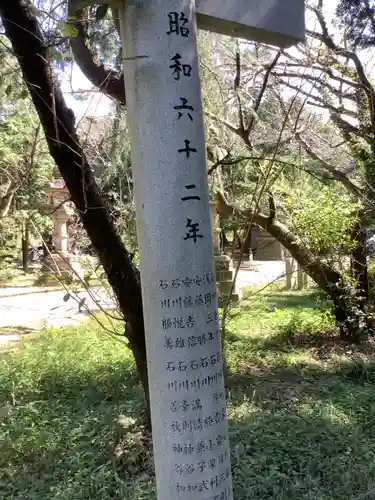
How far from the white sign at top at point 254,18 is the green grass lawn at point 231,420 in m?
2.16

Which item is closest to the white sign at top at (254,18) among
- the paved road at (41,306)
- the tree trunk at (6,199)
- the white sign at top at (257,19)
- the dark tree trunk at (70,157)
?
the white sign at top at (257,19)

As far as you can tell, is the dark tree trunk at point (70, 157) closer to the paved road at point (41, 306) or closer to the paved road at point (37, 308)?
the paved road at point (41, 306)

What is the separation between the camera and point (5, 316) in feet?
26.9

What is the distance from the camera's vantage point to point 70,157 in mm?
2646

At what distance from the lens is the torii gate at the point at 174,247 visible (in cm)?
138

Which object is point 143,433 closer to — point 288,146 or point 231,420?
point 231,420

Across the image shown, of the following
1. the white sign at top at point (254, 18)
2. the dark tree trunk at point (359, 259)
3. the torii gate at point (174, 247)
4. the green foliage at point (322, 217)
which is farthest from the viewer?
the dark tree trunk at point (359, 259)

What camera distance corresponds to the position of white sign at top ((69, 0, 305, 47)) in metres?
1.52

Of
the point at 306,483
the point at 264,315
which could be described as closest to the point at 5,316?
the point at 264,315

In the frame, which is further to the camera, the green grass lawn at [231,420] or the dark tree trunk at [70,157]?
the green grass lawn at [231,420]

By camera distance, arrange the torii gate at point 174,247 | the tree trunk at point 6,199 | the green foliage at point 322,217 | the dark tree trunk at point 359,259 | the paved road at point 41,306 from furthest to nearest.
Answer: the tree trunk at point 6,199 → the paved road at point 41,306 → the dark tree trunk at point 359,259 → the green foliage at point 322,217 → the torii gate at point 174,247

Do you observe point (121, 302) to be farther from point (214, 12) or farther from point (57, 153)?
point (214, 12)

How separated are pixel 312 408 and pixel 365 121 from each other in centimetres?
364

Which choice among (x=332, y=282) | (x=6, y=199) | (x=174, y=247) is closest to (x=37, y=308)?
(x=6, y=199)
